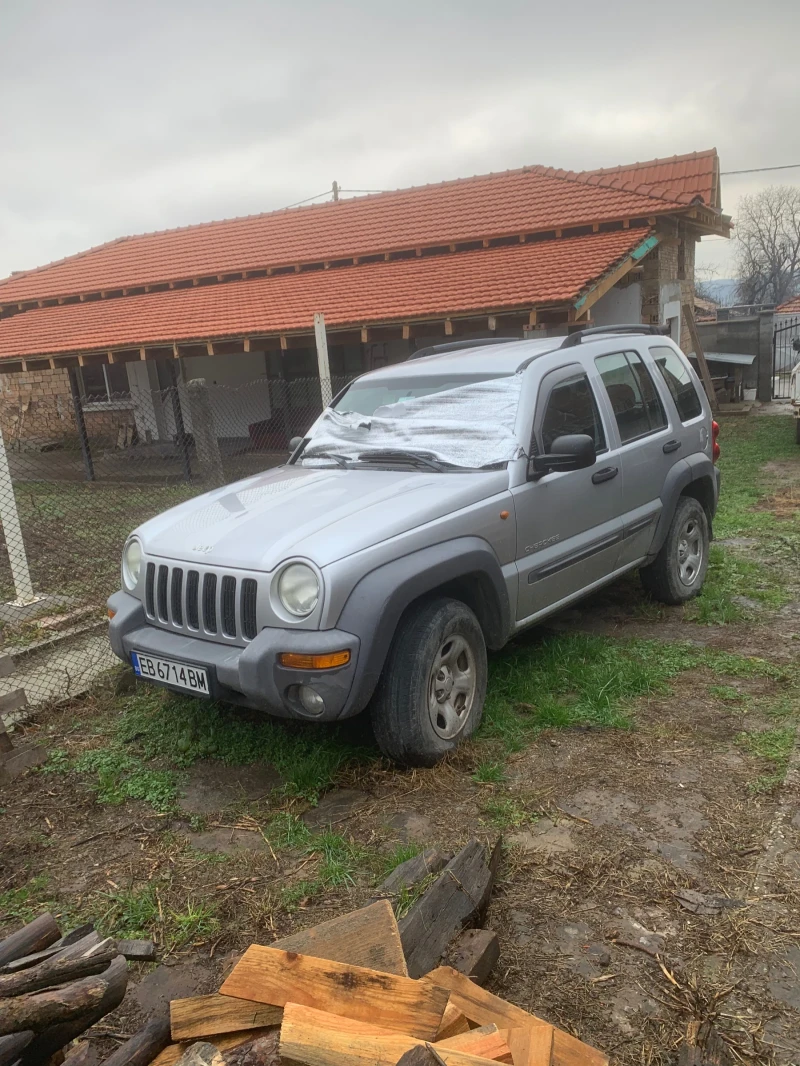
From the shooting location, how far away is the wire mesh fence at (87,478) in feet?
17.7

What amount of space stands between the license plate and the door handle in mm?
2351

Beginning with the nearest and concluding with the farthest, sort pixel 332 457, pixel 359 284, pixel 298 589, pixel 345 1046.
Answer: pixel 345 1046 → pixel 298 589 → pixel 332 457 → pixel 359 284

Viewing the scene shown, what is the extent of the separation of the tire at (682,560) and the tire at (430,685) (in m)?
2.07

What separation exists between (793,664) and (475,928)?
279 cm

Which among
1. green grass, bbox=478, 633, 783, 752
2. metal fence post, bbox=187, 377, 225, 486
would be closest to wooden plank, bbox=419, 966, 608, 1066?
green grass, bbox=478, 633, 783, 752

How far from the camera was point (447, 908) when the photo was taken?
97.2 inches

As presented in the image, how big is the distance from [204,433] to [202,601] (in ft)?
16.6

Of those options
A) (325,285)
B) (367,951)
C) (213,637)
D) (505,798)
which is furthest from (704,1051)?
(325,285)

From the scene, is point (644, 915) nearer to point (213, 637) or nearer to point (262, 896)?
point (262, 896)

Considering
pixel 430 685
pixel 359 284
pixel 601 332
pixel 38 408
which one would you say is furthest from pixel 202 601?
pixel 38 408

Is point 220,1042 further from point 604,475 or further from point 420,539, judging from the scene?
point 604,475

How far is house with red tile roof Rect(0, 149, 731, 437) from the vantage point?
1154 cm

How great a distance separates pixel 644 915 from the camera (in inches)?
103

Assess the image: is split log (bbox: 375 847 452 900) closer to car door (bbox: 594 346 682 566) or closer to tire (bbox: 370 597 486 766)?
tire (bbox: 370 597 486 766)
